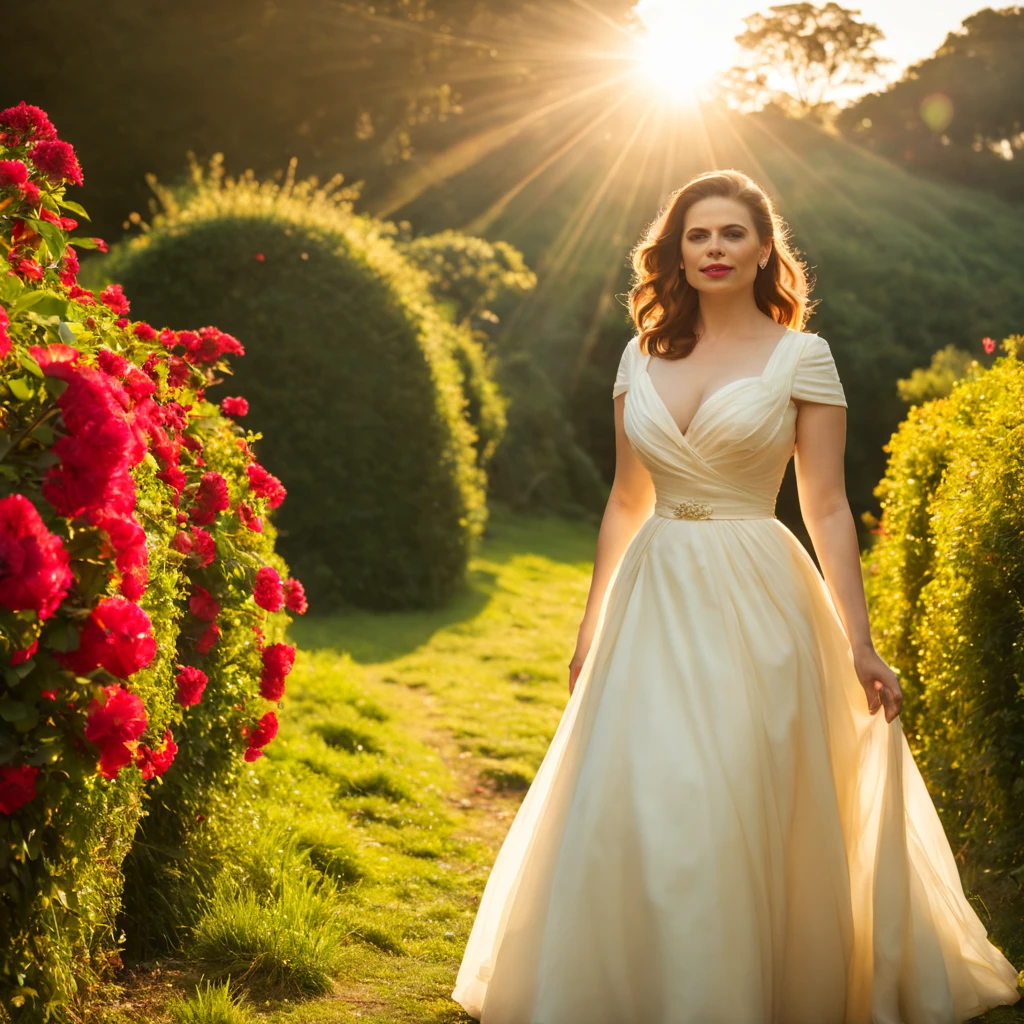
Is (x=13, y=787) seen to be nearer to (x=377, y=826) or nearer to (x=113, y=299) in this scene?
(x=113, y=299)

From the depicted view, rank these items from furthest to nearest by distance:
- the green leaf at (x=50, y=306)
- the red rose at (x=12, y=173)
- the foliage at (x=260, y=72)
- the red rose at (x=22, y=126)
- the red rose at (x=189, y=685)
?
the foliage at (x=260, y=72)
the red rose at (x=189, y=685)
the red rose at (x=22, y=126)
the red rose at (x=12, y=173)
the green leaf at (x=50, y=306)

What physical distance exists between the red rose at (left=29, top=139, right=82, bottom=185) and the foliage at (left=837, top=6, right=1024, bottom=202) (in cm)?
4303

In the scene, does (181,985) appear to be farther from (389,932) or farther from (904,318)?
(904,318)

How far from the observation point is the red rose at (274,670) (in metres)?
4.44

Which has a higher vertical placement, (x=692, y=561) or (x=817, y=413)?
(x=817, y=413)

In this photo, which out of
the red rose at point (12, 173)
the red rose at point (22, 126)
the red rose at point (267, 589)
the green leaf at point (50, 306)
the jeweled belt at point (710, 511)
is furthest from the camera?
the red rose at point (267, 589)

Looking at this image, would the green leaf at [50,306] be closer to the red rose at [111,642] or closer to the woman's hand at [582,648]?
the red rose at [111,642]

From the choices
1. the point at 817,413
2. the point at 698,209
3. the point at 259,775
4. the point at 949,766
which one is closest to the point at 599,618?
the point at 817,413

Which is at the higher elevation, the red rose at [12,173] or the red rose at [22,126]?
the red rose at [22,126]

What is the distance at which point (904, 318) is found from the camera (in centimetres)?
2858

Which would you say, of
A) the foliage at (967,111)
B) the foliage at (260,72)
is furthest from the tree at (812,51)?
the foliage at (260,72)

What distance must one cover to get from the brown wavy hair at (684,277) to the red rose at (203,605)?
1.75 metres

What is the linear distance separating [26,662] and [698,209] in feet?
7.80

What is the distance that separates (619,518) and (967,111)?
4348 centimetres
